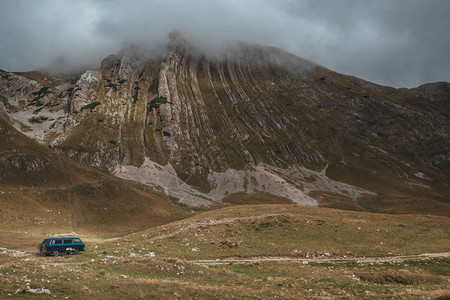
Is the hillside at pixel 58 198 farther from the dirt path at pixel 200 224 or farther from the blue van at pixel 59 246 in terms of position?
the blue van at pixel 59 246

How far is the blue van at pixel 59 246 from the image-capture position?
1484 inches

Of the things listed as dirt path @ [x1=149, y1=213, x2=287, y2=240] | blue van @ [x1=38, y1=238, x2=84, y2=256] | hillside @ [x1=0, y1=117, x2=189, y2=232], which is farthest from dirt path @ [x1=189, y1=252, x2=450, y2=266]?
hillside @ [x1=0, y1=117, x2=189, y2=232]

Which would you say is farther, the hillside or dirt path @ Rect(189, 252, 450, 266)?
the hillside

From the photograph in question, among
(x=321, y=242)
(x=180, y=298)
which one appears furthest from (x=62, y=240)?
(x=321, y=242)

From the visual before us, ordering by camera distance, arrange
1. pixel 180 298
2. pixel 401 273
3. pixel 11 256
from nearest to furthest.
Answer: pixel 180 298
pixel 401 273
pixel 11 256

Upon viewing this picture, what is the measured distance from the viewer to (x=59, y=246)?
38281mm

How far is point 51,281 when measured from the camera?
21047 millimetres

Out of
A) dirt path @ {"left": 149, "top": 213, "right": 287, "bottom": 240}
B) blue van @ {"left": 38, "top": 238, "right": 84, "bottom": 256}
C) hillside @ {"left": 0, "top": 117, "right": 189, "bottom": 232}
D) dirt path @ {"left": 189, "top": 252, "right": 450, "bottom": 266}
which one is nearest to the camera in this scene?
dirt path @ {"left": 189, "top": 252, "right": 450, "bottom": 266}

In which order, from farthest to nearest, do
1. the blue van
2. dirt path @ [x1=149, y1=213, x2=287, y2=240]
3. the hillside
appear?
1. the hillside
2. dirt path @ [x1=149, y1=213, x2=287, y2=240]
3. the blue van

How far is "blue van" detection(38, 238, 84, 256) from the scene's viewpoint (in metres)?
37.7

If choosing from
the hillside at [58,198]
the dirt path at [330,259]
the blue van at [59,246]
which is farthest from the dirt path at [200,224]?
the hillside at [58,198]

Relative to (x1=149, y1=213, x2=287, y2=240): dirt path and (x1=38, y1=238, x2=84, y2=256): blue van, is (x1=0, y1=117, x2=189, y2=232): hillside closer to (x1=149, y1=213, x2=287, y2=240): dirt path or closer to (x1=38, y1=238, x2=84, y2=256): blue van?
(x1=149, y1=213, x2=287, y2=240): dirt path

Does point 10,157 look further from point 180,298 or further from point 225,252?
point 180,298

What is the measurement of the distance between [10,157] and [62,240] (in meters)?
85.8
